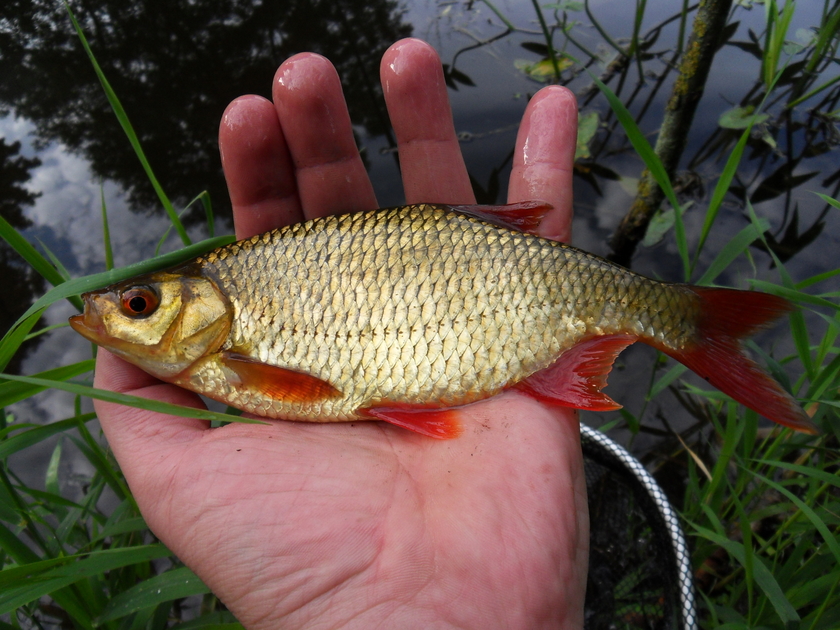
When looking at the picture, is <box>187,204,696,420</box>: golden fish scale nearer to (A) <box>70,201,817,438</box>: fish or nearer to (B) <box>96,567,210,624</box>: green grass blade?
(A) <box>70,201,817,438</box>: fish

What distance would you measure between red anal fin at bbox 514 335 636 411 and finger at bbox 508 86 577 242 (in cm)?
74

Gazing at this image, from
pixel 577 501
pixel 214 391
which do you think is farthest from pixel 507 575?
pixel 214 391

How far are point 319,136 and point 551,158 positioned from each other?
4.09ft

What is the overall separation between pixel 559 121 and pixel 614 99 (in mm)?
660

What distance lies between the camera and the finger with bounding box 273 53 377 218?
253 cm

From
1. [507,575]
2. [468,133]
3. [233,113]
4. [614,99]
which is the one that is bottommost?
[507,575]

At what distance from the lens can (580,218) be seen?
15.0 ft

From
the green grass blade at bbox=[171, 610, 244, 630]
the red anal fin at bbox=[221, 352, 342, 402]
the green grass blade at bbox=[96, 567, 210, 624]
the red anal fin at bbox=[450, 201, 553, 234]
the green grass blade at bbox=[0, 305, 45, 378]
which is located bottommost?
the green grass blade at bbox=[171, 610, 244, 630]

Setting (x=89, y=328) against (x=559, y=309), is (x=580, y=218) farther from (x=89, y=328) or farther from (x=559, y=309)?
(x=89, y=328)

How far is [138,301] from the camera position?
220 cm

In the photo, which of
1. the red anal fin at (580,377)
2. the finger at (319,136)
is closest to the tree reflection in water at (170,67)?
the finger at (319,136)

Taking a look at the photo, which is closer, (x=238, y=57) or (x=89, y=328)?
(x=89, y=328)

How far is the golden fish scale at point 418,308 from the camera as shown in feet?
7.25

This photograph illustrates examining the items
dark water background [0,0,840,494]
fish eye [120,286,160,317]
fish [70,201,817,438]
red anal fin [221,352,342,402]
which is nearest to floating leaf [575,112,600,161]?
dark water background [0,0,840,494]
